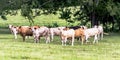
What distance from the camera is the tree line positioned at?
39.8 metres

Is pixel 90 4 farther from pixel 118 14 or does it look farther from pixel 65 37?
pixel 65 37

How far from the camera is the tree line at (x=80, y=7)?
39.8 m

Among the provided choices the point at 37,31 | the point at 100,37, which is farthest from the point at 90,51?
the point at 100,37

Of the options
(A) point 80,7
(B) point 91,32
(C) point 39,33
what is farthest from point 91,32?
(A) point 80,7

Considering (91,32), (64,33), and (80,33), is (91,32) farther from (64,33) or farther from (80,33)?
(64,33)

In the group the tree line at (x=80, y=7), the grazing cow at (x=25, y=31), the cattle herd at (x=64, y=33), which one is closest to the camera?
the cattle herd at (x=64, y=33)

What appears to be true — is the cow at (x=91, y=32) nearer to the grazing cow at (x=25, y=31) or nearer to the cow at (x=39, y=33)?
the cow at (x=39, y=33)

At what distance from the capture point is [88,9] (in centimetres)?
4075

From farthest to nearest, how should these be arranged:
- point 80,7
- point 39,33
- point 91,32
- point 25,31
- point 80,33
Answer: point 80,7, point 25,31, point 39,33, point 91,32, point 80,33

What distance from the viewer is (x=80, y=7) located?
143 feet

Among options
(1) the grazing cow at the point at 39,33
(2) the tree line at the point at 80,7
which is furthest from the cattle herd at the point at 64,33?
(2) the tree line at the point at 80,7

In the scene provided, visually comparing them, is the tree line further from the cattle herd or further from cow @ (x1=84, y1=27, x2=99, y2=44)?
cow @ (x1=84, y1=27, x2=99, y2=44)

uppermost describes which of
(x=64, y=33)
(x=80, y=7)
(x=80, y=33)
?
(x=80, y=7)

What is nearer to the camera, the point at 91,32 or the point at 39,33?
the point at 91,32
